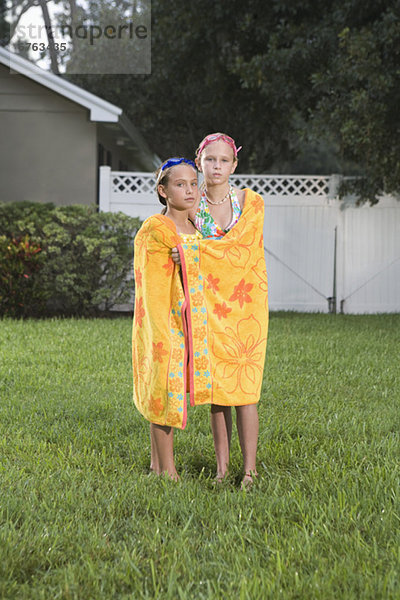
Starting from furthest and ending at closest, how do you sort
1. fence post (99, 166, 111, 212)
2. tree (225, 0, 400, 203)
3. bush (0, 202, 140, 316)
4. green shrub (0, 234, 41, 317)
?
fence post (99, 166, 111, 212)
bush (0, 202, 140, 316)
green shrub (0, 234, 41, 317)
tree (225, 0, 400, 203)

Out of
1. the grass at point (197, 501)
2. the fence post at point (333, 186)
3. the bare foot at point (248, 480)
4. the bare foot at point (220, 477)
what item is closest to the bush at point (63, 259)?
the fence post at point (333, 186)

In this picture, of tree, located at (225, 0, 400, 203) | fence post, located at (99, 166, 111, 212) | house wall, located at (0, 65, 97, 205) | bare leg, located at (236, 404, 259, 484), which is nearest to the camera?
bare leg, located at (236, 404, 259, 484)

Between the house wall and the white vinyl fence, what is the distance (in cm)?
148

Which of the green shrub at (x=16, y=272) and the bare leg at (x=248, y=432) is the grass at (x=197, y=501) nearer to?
the bare leg at (x=248, y=432)

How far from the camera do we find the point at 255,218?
138 inches

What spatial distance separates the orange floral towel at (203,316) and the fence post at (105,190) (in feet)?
28.9

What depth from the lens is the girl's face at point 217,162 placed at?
137 inches

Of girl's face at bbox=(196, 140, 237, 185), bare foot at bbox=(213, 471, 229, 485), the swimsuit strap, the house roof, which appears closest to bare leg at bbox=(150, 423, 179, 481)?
bare foot at bbox=(213, 471, 229, 485)

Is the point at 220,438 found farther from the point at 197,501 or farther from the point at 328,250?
the point at 328,250

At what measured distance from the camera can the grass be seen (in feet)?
8.06

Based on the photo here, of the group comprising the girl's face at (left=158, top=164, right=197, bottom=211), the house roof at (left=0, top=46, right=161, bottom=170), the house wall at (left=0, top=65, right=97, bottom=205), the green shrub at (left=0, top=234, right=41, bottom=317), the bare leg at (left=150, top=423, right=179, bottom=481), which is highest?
the house roof at (left=0, top=46, right=161, bottom=170)

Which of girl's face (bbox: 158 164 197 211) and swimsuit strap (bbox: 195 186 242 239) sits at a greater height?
girl's face (bbox: 158 164 197 211)

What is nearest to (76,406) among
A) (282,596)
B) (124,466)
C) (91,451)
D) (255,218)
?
(91,451)

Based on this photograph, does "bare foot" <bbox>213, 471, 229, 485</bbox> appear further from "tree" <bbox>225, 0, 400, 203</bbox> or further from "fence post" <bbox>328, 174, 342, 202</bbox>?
"fence post" <bbox>328, 174, 342, 202</bbox>
